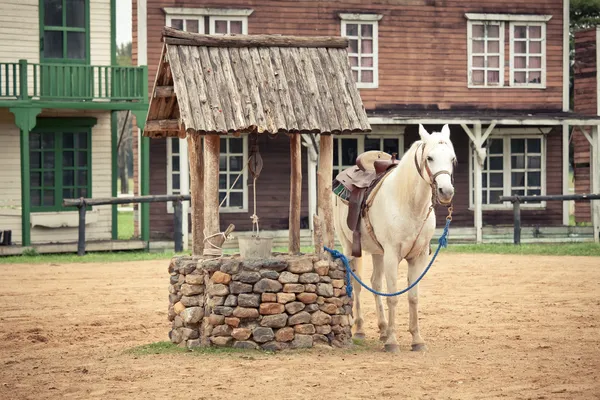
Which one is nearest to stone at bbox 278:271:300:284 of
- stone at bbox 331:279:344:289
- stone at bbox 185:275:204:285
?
stone at bbox 331:279:344:289

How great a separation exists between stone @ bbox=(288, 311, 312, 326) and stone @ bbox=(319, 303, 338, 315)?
19cm

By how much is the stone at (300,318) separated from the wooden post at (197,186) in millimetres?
1679

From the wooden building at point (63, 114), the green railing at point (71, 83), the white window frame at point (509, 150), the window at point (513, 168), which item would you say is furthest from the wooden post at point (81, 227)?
the white window frame at point (509, 150)

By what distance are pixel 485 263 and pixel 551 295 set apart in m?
4.91

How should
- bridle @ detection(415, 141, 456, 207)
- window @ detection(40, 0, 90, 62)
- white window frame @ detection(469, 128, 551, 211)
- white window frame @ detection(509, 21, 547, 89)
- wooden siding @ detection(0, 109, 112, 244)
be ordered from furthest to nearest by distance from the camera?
white window frame @ detection(469, 128, 551, 211)
white window frame @ detection(509, 21, 547, 89)
window @ detection(40, 0, 90, 62)
wooden siding @ detection(0, 109, 112, 244)
bridle @ detection(415, 141, 456, 207)

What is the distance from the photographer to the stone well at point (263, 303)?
10461 mm

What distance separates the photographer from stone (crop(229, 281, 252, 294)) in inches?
412

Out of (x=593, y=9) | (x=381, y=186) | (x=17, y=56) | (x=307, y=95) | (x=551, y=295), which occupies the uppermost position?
(x=593, y=9)

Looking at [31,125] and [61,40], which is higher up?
[61,40]

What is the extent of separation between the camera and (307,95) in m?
11.1

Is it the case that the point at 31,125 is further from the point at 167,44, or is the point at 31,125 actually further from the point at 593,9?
the point at 593,9

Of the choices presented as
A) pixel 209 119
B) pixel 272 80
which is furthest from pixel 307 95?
pixel 209 119

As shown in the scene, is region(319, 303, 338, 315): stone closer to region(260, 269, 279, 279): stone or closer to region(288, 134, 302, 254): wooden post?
region(260, 269, 279, 279): stone

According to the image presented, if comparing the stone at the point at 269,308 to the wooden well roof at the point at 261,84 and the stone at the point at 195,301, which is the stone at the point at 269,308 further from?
the wooden well roof at the point at 261,84
